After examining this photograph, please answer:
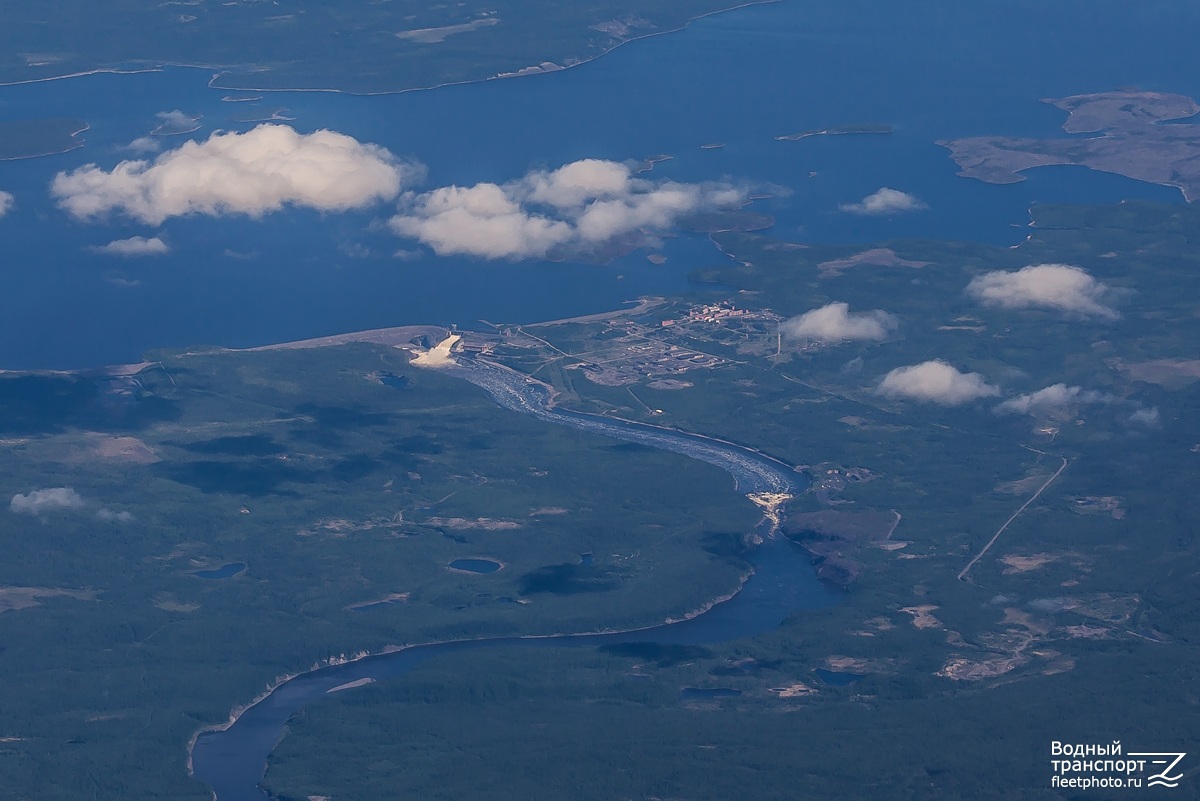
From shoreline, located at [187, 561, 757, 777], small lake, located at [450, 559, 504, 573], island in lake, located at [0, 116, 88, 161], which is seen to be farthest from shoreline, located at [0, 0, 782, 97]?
shoreline, located at [187, 561, 757, 777]

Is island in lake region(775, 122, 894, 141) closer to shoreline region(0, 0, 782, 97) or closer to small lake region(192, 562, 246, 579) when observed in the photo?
shoreline region(0, 0, 782, 97)

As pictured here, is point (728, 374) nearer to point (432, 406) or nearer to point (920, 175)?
point (432, 406)

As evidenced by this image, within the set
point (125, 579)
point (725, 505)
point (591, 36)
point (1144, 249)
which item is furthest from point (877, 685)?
point (591, 36)

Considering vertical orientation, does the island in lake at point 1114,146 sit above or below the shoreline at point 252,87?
below

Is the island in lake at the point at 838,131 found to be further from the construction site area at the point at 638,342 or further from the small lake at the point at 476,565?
the small lake at the point at 476,565

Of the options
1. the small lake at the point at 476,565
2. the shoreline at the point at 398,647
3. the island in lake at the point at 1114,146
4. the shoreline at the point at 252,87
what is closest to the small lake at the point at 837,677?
the shoreline at the point at 398,647

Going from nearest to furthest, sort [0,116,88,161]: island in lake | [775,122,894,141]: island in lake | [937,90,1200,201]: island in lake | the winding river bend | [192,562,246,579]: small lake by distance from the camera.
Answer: the winding river bend
[192,562,246,579]: small lake
[937,90,1200,201]: island in lake
[0,116,88,161]: island in lake
[775,122,894,141]: island in lake

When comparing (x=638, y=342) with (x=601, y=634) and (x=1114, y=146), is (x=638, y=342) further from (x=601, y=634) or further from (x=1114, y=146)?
(x=1114, y=146)
